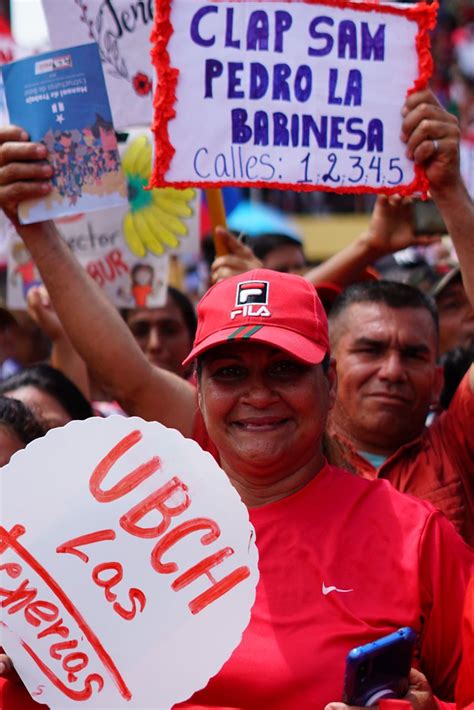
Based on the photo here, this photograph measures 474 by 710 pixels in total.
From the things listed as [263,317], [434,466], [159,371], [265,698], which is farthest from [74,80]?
[265,698]

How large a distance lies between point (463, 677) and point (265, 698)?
14.7 inches

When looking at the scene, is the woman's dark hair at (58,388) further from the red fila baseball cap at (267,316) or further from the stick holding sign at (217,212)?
the red fila baseball cap at (267,316)

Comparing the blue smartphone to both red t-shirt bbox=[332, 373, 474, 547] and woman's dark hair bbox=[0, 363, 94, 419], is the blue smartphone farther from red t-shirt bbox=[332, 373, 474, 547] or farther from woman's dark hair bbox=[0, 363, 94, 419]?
woman's dark hair bbox=[0, 363, 94, 419]

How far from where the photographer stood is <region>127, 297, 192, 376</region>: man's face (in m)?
4.46

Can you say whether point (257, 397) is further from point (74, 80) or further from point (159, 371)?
point (74, 80)

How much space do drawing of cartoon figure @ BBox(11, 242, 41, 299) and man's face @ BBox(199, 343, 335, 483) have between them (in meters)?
2.20

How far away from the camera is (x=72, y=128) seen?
3.13 m

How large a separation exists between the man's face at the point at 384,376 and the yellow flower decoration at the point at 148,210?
1.01 m

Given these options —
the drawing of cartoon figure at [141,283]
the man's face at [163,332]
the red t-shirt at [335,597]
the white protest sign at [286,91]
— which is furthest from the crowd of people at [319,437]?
the man's face at [163,332]

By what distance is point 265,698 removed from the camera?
2.18m

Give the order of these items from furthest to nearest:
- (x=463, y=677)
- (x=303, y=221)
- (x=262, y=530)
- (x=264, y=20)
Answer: (x=303, y=221) → (x=264, y=20) → (x=262, y=530) → (x=463, y=677)

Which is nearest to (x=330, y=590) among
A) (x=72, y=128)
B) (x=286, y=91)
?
(x=286, y=91)

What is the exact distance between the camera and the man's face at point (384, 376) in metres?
3.31

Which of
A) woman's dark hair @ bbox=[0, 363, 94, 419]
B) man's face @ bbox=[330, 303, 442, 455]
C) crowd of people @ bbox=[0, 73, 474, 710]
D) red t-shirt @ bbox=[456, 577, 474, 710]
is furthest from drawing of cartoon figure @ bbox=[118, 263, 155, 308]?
red t-shirt @ bbox=[456, 577, 474, 710]
